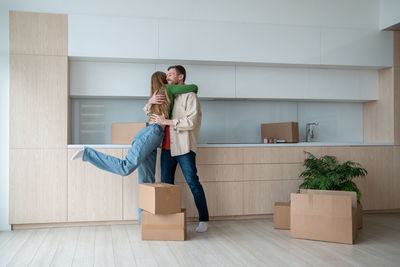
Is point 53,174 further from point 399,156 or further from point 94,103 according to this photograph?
point 399,156

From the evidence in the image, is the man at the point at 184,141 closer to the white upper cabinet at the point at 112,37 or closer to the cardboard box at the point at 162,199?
the cardboard box at the point at 162,199

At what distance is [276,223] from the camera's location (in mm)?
3604

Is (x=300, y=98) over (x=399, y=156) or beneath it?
over

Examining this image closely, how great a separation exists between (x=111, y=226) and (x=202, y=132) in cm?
147

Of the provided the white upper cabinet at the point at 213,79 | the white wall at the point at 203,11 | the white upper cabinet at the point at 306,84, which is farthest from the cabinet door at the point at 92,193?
the white upper cabinet at the point at 306,84

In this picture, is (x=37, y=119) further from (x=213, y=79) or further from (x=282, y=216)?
(x=282, y=216)

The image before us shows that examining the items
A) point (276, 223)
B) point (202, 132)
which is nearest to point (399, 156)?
point (276, 223)

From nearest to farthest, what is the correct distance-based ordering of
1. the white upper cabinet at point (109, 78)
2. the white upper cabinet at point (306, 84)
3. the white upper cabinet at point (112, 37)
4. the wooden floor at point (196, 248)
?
1. the wooden floor at point (196, 248)
2. the white upper cabinet at point (112, 37)
3. the white upper cabinet at point (109, 78)
4. the white upper cabinet at point (306, 84)

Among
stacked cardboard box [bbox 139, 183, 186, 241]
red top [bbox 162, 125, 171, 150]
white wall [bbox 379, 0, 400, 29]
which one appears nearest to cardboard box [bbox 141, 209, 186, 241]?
stacked cardboard box [bbox 139, 183, 186, 241]

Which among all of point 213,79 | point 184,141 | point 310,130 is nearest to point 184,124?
point 184,141

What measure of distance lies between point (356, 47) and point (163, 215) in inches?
114

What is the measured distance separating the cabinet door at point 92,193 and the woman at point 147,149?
34 cm

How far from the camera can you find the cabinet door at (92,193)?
3.71m

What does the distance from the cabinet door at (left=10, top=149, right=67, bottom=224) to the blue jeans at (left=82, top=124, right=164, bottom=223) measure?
2.24 feet
